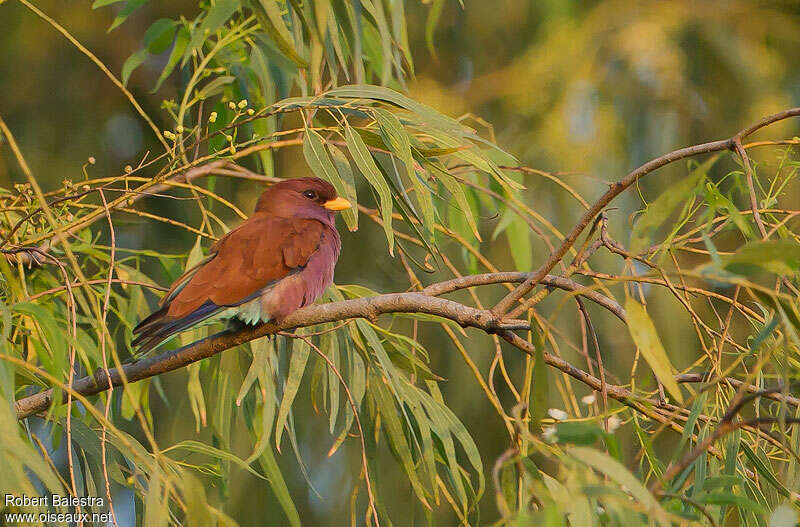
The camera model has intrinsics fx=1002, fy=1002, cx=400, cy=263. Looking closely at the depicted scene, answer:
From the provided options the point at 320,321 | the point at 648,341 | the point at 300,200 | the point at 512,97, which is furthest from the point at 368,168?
the point at 512,97

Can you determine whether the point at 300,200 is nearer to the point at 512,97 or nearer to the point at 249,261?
the point at 249,261

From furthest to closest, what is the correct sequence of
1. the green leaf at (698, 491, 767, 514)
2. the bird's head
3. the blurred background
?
1. the blurred background
2. the bird's head
3. the green leaf at (698, 491, 767, 514)

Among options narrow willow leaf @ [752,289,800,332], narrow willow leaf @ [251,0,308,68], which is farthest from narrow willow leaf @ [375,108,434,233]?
narrow willow leaf @ [752,289,800,332]

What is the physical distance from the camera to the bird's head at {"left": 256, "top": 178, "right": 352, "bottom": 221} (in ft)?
10.1

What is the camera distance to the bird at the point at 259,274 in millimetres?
2334

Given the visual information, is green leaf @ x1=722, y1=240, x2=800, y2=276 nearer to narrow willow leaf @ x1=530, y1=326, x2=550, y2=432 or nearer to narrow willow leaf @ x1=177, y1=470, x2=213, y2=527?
narrow willow leaf @ x1=530, y1=326, x2=550, y2=432

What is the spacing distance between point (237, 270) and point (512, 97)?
2.56m

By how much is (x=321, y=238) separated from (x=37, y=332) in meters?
0.89

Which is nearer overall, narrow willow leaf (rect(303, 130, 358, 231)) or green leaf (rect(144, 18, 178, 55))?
narrow willow leaf (rect(303, 130, 358, 231))

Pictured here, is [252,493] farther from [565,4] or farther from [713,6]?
[713,6]

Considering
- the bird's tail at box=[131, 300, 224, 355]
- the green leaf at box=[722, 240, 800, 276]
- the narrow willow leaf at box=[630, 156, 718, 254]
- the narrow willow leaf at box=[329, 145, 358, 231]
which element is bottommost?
the bird's tail at box=[131, 300, 224, 355]

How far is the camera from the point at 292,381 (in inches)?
92.3

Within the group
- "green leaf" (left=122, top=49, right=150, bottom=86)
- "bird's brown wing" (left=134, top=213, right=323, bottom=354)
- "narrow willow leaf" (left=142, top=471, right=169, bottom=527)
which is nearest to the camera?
"narrow willow leaf" (left=142, top=471, right=169, bottom=527)

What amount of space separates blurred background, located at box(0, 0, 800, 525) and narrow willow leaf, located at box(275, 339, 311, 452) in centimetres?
164
